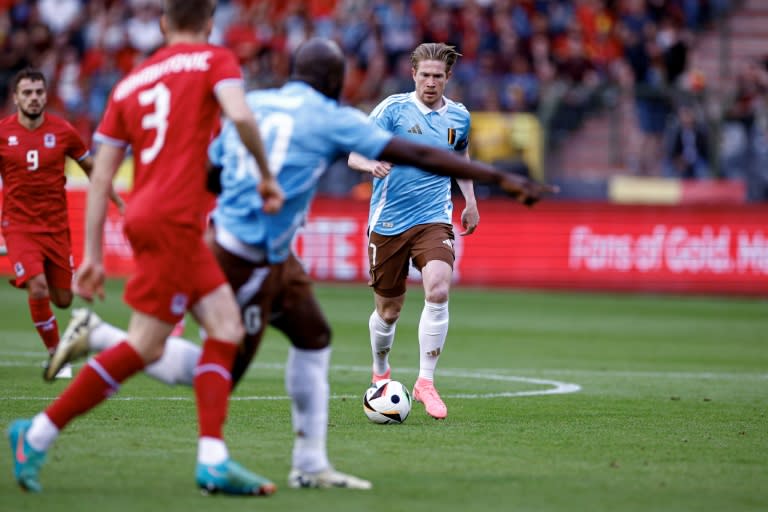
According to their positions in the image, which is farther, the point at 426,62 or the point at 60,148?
the point at 60,148

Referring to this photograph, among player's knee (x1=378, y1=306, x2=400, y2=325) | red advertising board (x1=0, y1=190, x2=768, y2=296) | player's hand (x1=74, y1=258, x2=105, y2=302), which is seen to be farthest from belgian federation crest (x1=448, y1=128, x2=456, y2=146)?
red advertising board (x1=0, y1=190, x2=768, y2=296)

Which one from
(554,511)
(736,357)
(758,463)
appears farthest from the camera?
(736,357)

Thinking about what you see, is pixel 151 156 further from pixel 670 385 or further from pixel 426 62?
pixel 670 385

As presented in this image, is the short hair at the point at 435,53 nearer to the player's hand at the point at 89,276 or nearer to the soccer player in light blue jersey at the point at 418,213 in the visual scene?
the soccer player in light blue jersey at the point at 418,213

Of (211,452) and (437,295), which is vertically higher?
(437,295)

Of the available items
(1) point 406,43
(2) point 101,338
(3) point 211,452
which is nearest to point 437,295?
(2) point 101,338

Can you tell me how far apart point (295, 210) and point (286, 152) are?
11.7 inches

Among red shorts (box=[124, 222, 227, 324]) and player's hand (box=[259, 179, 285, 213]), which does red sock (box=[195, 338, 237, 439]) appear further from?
player's hand (box=[259, 179, 285, 213])

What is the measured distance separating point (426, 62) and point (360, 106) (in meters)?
16.5

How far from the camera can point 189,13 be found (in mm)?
6301

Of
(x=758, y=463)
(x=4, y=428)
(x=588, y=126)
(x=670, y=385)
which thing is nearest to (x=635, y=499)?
(x=758, y=463)

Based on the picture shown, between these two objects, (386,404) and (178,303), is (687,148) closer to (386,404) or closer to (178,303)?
(386,404)

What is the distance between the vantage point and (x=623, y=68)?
27078 mm

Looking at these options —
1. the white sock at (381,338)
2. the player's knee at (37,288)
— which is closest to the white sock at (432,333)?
the white sock at (381,338)
